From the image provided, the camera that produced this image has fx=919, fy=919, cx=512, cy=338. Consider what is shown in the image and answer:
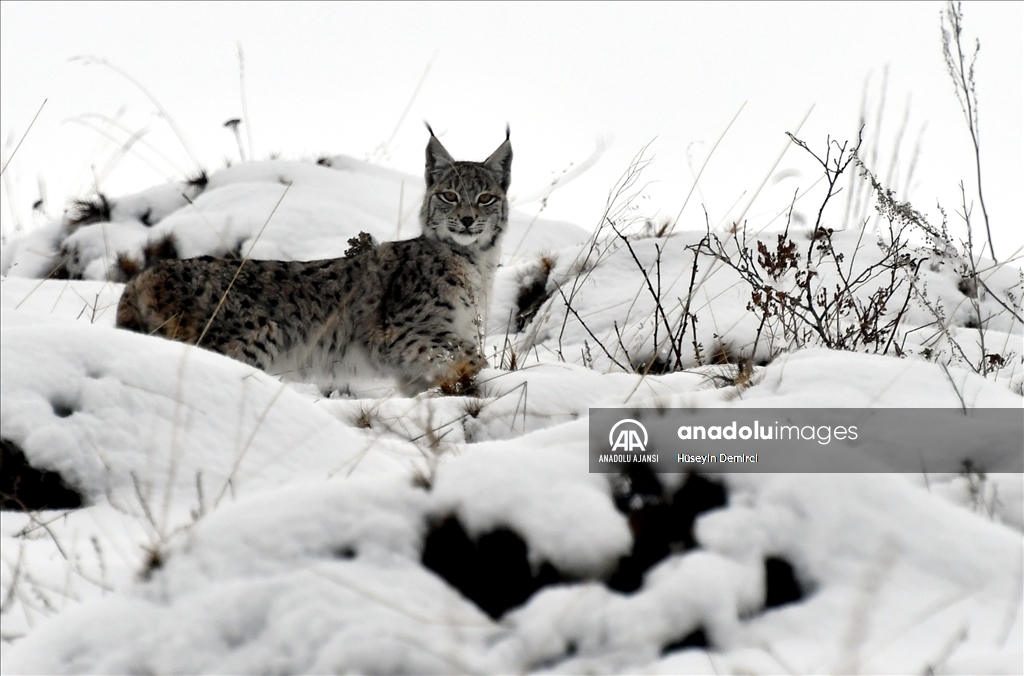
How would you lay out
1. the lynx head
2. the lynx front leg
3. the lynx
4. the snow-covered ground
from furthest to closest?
the lynx head → the lynx front leg → the lynx → the snow-covered ground

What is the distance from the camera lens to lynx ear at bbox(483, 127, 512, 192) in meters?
6.96

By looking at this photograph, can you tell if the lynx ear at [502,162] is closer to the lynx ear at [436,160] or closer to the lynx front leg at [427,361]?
the lynx ear at [436,160]

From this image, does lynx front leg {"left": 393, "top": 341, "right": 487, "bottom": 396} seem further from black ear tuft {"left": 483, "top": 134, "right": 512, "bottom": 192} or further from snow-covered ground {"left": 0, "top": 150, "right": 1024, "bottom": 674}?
snow-covered ground {"left": 0, "top": 150, "right": 1024, "bottom": 674}

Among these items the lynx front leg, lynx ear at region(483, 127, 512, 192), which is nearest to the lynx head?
lynx ear at region(483, 127, 512, 192)

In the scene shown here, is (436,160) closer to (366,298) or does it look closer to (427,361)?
(366,298)

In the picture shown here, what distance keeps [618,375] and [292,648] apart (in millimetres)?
2207

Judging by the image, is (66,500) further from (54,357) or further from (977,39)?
(977,39)

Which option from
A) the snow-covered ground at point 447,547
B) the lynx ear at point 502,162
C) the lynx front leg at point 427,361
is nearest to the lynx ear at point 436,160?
the lynx ear at point 502,162

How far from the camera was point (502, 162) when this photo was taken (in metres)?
7.03

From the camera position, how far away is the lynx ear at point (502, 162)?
6965 mm

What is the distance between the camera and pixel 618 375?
12.3ft

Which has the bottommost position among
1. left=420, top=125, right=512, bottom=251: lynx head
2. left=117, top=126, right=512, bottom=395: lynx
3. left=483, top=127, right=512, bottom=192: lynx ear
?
left=117, top=126, right=512, bottom=395: lynx

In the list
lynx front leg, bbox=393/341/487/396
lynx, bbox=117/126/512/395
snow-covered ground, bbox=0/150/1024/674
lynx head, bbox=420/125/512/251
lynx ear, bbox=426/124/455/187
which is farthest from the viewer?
lynx ear, bbox=426/124/455/187

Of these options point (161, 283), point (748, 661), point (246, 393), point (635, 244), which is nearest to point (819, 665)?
point (748, 661)
